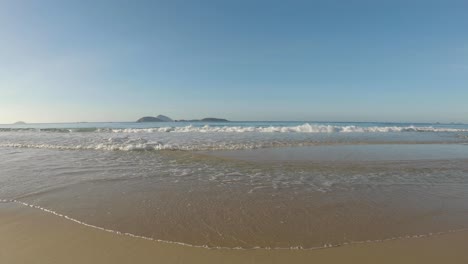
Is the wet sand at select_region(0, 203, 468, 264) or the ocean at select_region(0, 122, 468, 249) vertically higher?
the ocean at select_region(0, 122, 468, 249)

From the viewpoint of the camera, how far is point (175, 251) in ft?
10.7

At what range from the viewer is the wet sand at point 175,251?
3070 millimetres

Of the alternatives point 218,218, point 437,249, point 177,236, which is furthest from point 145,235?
point 437,249

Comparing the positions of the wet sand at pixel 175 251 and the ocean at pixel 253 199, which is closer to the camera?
the wet sand at pixel 175 251

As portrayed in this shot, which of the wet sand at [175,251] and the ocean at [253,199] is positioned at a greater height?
the ocean at [253,199]

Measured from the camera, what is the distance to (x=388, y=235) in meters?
3.70

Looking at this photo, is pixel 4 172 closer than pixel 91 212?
No

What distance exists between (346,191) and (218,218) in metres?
3.16

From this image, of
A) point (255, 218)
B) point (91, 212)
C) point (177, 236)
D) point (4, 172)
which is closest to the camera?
point (177, 236)

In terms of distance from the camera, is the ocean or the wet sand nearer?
the wet sand

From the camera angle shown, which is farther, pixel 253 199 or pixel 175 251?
pixel 253 199

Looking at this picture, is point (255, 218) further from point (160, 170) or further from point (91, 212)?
point (160, 170)

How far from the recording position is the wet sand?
10.1ft

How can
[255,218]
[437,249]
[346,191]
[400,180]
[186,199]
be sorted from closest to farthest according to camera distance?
[437,249] < [255,218] < [186,199] < [346,191] < [400,180]
